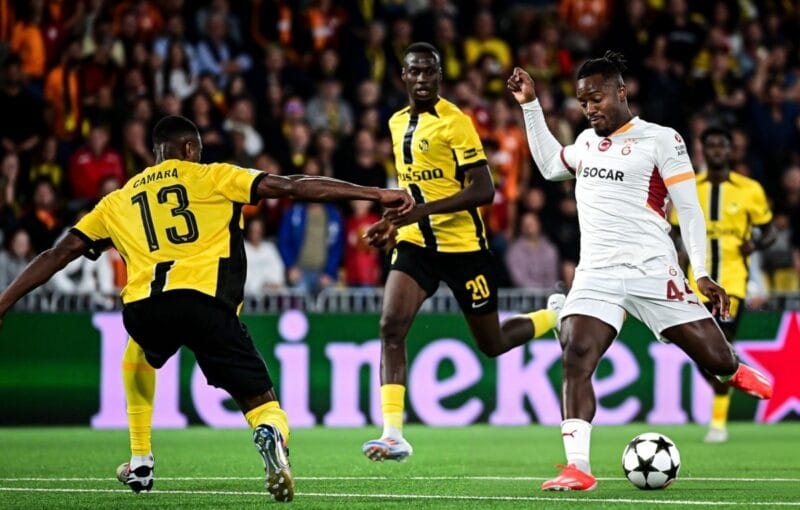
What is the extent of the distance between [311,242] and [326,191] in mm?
9550

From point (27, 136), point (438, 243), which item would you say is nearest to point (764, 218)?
point (438, 243)

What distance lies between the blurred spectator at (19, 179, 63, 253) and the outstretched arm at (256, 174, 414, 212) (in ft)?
29.0

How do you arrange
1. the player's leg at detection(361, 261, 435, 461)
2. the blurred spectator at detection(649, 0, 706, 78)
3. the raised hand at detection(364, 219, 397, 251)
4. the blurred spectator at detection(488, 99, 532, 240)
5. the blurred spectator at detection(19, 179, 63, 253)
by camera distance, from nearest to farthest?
the raised hand at detection(364, 219, 397, 251) → the player's leg at detection(361, 261, 435, 461) → the blurred spectator at detection(19, 179, 63, 253) → the blurred spectator at detection(488, 99, 532, 240) → the blurred spectator at detection(649, 0, 706, 78)

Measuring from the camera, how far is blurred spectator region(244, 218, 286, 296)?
17.0 metres

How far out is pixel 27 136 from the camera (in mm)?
17594

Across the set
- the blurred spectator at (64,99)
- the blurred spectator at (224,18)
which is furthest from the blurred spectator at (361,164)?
the blurred spectator at (64,99)

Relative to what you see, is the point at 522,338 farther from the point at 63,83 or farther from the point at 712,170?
the point at 63,83

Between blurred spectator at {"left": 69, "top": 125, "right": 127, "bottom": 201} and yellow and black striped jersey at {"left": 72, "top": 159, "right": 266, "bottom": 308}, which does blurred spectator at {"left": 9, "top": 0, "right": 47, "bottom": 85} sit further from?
yellow and black striped jersey at {"left": 72, "top": 159, "right": 266, "bottom": 308}

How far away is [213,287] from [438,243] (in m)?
2.83

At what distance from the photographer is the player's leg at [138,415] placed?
8703mm

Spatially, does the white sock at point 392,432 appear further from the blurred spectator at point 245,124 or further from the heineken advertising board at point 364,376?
the blurred spectator at point 245,124

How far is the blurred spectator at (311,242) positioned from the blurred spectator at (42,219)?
255 centimetres

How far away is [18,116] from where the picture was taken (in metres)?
17.6

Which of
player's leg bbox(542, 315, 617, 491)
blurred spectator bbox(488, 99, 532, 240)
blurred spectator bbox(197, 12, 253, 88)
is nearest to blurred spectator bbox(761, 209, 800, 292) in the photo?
blurred spectator bbox(488, 99, 532, 240)
